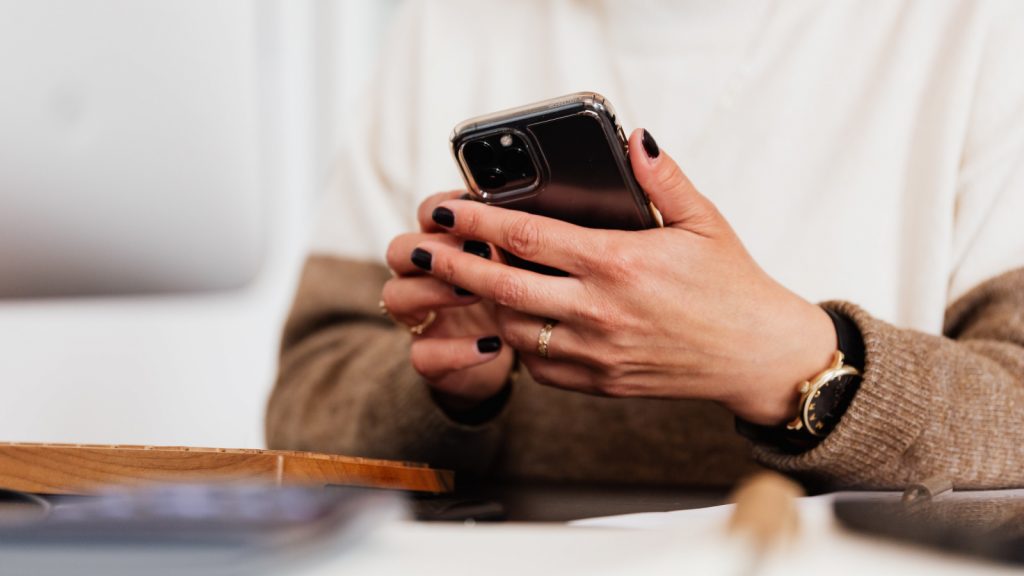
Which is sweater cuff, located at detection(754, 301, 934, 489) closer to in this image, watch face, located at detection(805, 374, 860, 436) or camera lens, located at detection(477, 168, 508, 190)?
watch face, located at detection(805, 374, 860, 436)

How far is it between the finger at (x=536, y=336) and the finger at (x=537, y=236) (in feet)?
0.16

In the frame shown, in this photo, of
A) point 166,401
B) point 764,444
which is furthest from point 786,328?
point 166,401

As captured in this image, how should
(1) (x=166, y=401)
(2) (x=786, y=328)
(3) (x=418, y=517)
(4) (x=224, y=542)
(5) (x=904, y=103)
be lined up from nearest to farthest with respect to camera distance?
(4) (x=224, y=542) → (3) (x=418, y=517) → (2) (x=786, y=328) → (5) (x=904, y=103) → (1) (x=166, y=401)

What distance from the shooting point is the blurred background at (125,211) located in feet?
1.75

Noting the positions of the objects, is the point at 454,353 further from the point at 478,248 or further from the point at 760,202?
the point at 760,202

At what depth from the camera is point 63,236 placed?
0.56 meters

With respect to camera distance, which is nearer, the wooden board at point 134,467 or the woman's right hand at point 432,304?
the wooden board at point 134,467

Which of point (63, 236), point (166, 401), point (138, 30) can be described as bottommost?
point (166, 401)

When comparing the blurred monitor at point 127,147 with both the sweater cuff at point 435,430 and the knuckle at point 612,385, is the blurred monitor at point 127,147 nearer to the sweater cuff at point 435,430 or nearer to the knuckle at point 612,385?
the sweater cuff at point 435,430

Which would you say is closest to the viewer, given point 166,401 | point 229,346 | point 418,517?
point 418,517

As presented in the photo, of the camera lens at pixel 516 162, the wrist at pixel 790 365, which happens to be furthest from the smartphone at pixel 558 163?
the wrist at pixel 790 365

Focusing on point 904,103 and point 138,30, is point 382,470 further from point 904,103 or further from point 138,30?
point 904,103

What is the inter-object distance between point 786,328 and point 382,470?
251mm

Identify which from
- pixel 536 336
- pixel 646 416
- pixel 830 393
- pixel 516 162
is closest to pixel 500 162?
pixel 516 162
